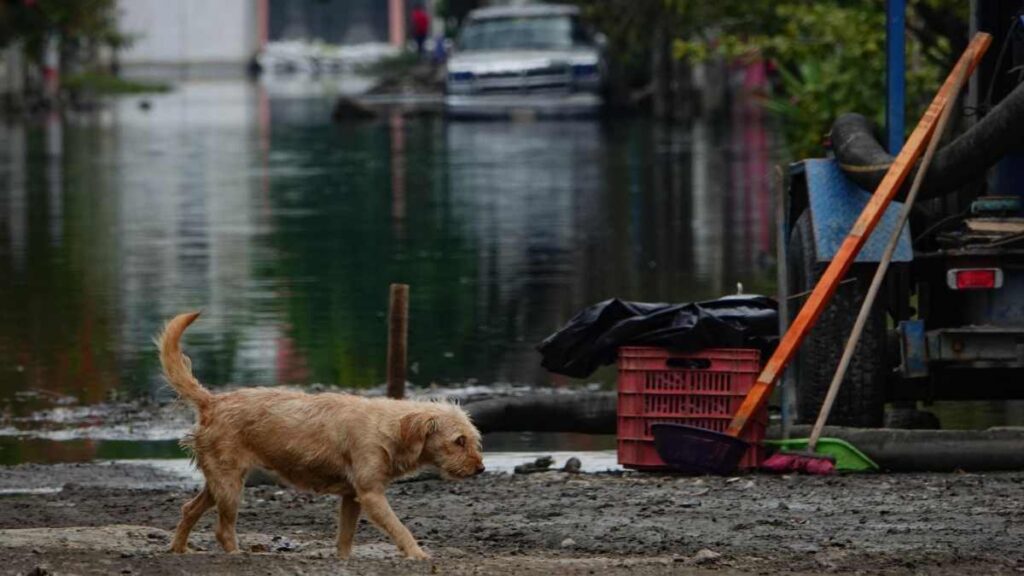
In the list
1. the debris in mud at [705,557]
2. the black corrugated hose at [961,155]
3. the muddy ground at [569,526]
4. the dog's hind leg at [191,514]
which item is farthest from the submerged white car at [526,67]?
the debris in mud at [705,557]

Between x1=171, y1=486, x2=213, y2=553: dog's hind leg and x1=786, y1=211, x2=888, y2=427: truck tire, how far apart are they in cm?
317

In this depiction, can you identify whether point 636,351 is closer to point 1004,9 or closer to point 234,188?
point 1004,9

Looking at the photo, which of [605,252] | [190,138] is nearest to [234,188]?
[605,252]

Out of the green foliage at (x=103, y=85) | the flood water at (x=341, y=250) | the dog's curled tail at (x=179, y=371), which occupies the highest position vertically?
the dog's curled tail at (x=179, y=371)

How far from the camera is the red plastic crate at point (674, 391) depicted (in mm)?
9938

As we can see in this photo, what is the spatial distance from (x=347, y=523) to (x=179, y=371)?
75 cm

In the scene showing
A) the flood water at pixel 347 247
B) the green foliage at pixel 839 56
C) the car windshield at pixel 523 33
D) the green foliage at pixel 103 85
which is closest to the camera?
the flood water at pixel 347 247

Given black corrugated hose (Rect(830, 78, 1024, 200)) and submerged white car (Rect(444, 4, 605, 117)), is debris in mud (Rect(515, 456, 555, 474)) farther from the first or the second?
submerged white car (Rect(444, 4, 605, 117))

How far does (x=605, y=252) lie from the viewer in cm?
1969

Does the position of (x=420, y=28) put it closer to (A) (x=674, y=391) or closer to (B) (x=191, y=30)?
(B) (x=191, y=30)

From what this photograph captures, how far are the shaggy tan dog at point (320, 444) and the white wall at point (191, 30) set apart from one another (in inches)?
3477

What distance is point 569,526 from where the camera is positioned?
28.5ft

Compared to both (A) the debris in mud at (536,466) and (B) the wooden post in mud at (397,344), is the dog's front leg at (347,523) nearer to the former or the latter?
(A) the debris in mud at (536,466)

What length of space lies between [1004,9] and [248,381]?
14.3ft
